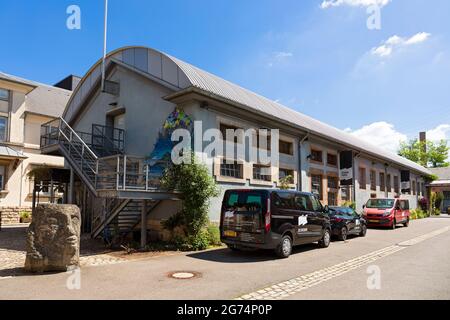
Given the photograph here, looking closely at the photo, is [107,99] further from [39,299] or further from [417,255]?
[417,255]

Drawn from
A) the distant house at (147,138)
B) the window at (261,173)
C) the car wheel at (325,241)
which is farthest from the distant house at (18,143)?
the car wheel at (325,241)

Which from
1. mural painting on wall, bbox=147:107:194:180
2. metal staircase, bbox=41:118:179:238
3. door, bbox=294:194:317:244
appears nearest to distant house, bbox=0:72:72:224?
metal staircase, bbox=41:118:179:238

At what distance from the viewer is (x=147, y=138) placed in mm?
15477

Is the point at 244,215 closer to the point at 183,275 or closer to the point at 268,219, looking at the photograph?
the point at 268,219

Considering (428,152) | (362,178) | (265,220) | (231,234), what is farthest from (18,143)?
(428,152)

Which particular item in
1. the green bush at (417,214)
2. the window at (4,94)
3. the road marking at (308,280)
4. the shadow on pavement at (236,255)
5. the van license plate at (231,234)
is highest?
the window at (4,94)

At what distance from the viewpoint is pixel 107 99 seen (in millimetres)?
18266

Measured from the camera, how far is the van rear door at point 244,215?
9719 millimetres

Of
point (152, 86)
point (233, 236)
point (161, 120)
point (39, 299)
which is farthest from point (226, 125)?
point (39, 299)

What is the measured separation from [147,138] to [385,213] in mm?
14734

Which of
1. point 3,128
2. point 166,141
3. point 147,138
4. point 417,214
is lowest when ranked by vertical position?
point 417,214

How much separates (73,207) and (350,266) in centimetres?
710

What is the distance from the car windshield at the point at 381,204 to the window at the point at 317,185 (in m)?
3.42

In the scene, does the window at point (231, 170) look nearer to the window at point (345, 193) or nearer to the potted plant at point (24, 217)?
the window at point (345, 193)
